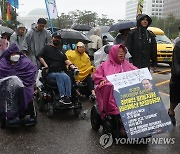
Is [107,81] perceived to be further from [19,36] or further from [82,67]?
[19,36]

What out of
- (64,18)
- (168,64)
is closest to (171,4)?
(64,18)

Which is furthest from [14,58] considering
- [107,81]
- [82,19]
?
[82,19]

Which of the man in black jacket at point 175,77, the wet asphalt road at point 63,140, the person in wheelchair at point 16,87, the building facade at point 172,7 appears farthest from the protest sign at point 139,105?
the building facade at point 172,7

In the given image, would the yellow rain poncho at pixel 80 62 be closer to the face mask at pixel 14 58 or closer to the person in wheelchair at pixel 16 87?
the person in wheelchair at pixel 16 87

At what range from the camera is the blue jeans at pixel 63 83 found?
6.24 m

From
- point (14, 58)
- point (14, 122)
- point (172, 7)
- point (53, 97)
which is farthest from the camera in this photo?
point (172, 7)

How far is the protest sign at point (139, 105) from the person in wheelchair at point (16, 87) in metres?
1.54

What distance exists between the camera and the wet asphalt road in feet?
15.2

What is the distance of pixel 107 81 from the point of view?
474 cm

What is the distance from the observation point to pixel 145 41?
6.46 meters

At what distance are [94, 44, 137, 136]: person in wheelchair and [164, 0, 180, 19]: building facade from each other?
392 ft

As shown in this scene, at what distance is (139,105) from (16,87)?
198 centimetres

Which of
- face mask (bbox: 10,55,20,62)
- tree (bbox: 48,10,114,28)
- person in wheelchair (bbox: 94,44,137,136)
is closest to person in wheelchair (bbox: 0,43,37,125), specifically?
face mask (bbox: 10,55,20,62)

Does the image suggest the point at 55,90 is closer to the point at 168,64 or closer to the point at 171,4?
the point at 168,64
